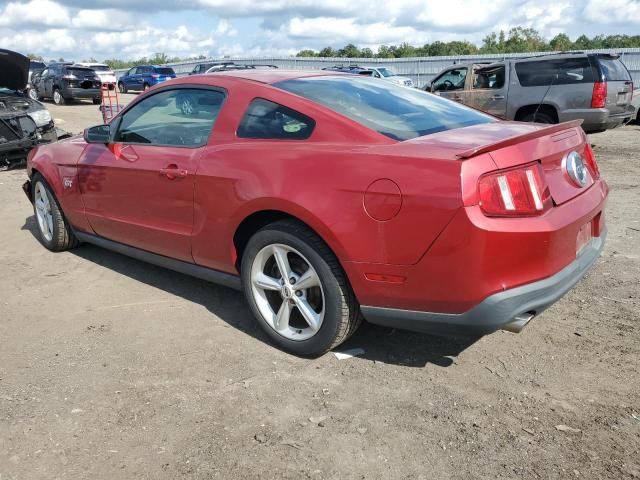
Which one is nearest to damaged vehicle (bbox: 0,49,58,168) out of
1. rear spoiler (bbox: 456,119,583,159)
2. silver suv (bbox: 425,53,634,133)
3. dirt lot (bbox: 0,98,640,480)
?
dirt lot (bbox: 0,98,640,480)

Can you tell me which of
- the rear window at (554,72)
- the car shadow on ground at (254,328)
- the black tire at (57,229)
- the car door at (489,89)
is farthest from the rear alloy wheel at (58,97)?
the car shadow on ground at (254,328)

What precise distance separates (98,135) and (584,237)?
3.51 m

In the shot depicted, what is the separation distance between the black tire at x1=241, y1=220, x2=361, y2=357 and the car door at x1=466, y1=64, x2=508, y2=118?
9.03 m

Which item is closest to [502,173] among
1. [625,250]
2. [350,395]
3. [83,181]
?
[350,395]

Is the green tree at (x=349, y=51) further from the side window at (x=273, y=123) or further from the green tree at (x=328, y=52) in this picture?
the side window at (x=273, y=123)

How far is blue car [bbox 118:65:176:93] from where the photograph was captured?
101ft

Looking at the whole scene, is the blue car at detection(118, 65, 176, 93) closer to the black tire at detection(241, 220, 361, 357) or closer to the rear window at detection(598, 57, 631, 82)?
the rear window at detection(598, 57, 631, 82)

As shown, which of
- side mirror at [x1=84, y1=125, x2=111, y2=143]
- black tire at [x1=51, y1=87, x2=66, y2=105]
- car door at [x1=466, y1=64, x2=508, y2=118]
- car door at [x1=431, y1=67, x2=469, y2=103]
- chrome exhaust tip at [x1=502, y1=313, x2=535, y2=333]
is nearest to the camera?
chrome exhaust tip at [x1=502, y1=313, x2=535, y2=333]

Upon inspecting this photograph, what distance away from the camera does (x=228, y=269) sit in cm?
367

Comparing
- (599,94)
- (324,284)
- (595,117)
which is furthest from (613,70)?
(324,284)

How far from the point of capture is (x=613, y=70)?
10.7 meters

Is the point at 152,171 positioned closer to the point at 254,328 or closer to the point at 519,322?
the point at 254,328

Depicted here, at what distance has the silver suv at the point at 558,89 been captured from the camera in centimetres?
1037

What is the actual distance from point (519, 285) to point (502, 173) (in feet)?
1.70
